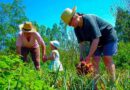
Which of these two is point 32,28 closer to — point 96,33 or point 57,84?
point 96,33

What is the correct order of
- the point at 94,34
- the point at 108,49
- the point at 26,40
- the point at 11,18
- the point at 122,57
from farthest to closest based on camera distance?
the point at 11,18
the point at 122,57
the point at 26,40
the point at 108,49
the point at 94,34

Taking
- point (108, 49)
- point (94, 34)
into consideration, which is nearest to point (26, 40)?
point (108, 49)

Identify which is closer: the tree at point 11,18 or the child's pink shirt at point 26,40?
the child's pink shirt at point 26,40

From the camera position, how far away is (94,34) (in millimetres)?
6637

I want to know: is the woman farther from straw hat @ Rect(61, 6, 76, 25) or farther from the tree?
the tree

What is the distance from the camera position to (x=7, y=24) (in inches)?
1747

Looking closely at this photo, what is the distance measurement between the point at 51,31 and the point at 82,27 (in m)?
70.8

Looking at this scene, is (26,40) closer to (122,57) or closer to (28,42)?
(28,42)

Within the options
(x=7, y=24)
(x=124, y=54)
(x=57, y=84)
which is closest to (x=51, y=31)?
(x=7, y=24)

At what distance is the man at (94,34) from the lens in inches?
261

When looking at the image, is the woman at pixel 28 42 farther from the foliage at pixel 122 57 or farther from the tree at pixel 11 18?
the tree at pixel 11 18

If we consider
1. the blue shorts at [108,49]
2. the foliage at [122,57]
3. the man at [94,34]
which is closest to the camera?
the man at [94,34]

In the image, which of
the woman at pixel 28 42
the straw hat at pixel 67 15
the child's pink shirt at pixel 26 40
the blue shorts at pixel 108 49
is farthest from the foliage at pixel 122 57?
the straw hat at pixel 67 15

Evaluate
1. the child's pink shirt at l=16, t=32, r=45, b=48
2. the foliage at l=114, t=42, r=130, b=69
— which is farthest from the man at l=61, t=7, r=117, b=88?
the foliage at l=114, t=42, r=130, b=69
